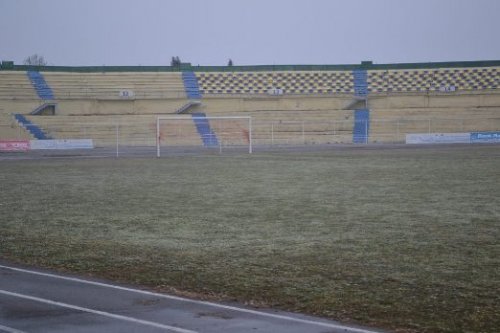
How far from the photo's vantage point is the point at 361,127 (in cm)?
5856

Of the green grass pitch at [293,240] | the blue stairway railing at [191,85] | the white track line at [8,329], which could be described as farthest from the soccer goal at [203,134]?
the white track line at [8,329]

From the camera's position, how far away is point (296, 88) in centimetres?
6500

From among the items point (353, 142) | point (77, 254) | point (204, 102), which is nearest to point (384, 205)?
point (77, 254)

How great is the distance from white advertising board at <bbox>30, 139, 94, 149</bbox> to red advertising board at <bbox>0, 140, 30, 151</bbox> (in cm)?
50

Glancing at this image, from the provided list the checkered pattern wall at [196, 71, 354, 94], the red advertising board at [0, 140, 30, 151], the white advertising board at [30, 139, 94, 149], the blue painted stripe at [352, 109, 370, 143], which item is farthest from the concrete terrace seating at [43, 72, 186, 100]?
the blue painted stripe at [352, 109, 370, 143]

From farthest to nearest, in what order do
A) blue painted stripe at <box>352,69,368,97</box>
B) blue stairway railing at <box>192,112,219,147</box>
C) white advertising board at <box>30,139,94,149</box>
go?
blue painted stripe at <box>352,69,368,97</box>
blue stairway railing at <box>192,112,219,147</box>
white advertising board at <box>30,139,94,149</box>

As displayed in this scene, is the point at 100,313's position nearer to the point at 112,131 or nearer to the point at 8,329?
the point at 8,329

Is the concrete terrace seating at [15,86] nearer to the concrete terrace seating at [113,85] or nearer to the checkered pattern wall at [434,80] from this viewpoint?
the concrete terrace seating at [113,85]

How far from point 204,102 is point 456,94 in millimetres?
23767

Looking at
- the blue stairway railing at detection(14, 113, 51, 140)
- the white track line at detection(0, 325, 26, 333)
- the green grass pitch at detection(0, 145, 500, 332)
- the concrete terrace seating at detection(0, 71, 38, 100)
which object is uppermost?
the concrete terrace seating at detection(0, 71, 38, 100)

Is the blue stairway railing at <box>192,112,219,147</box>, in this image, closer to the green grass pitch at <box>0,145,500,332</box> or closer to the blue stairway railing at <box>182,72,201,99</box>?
the blue stairway railing at <box>182,72,201,99</box>

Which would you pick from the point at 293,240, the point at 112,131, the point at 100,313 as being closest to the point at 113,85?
the point at 112,131

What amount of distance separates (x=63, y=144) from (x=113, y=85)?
475 inches

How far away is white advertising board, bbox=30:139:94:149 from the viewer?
167 feet
